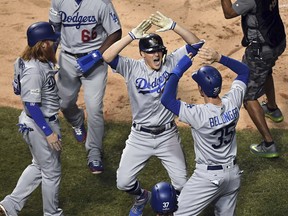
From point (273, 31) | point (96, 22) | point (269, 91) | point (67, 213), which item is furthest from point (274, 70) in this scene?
point (67, 213)

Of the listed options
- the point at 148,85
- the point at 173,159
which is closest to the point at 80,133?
the point at 173,159

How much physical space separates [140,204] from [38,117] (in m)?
1.57

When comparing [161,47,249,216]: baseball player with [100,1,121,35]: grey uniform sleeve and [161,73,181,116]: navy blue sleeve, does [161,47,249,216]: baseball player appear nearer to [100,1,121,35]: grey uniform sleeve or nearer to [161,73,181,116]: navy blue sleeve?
[161,73,181,116]: navy blue sleeve

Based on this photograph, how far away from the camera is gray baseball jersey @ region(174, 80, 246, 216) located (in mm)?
7223

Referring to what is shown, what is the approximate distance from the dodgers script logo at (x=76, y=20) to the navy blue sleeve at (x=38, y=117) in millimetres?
1720

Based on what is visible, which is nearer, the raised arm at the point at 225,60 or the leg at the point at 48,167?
the raised arm at the point at 225,60

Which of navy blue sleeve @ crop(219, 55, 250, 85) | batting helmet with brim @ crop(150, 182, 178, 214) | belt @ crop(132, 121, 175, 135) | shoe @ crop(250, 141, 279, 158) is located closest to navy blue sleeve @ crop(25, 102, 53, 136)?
belt @ crop(132, 121, 175, 135)

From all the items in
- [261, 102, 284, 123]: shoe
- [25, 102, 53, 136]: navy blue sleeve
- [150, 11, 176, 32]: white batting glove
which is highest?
[150, 11, 176, 32]: white batting glove

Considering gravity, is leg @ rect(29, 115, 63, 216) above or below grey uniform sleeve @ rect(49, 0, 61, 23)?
below

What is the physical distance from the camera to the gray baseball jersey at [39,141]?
7801mm

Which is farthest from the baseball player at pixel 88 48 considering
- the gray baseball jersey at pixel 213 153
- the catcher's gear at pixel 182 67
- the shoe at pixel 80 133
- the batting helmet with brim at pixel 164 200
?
the batting helmet with brim at pixel 164 200

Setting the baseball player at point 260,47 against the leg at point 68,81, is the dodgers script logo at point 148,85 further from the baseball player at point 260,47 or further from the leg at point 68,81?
the baseball player at point 260,47

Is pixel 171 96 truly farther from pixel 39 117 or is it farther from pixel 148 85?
pixel 39 117

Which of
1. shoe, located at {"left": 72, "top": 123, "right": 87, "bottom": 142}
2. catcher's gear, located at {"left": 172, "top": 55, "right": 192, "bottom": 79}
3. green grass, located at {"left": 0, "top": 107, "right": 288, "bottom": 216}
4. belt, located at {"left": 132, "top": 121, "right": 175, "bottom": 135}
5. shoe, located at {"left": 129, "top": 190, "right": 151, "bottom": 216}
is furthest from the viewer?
shoe, located at {"left": 72, "top": 123, "right": 87, "bottom": 142}
